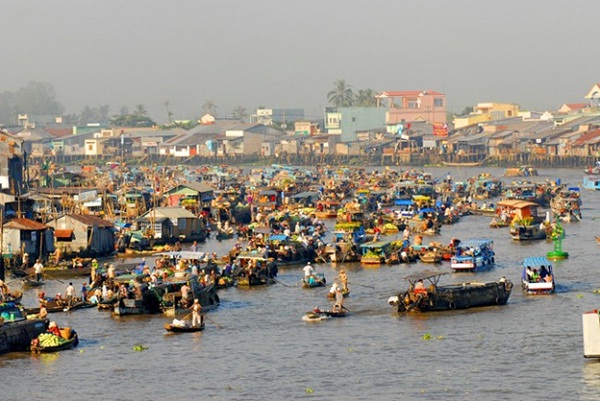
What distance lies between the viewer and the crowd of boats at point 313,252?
1406 inches

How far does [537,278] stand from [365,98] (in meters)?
144

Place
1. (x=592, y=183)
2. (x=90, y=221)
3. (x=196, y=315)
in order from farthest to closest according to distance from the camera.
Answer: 1. (x=592, y=183)
2. (x=90, y=221)
3. (x=196, y=315)

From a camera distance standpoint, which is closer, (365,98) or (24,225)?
(24,225)

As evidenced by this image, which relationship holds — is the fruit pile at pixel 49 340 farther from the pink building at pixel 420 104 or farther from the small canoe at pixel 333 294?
the pink building at pixel 420 104

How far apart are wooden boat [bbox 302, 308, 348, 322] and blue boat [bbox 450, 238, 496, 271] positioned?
31.2ft

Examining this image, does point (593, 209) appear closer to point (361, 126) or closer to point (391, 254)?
point (391, 254)

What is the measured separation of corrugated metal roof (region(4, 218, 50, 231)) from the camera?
46156 mm

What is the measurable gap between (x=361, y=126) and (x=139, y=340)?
114087mm

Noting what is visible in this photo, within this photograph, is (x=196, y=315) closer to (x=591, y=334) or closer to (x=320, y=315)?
(x=320, y=315)

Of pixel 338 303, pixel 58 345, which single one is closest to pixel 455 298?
pixel 338 303

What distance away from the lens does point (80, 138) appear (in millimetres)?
154000

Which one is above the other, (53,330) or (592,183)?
(592,183)

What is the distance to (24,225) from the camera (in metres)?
46.3

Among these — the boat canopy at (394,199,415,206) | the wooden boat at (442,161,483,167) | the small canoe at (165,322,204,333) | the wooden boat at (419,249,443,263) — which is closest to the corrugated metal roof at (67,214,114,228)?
the wooden boat at (419,249,443,263)
